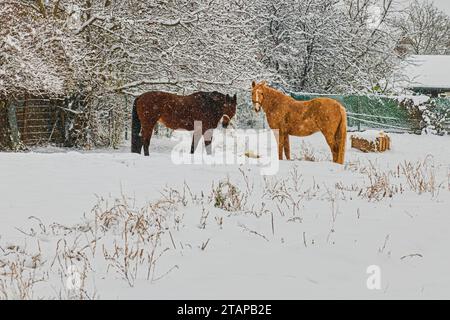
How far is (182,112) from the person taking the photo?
40.5ft

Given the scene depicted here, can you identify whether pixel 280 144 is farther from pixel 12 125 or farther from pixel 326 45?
pixel 326 45

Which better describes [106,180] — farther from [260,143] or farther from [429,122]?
[429,122]

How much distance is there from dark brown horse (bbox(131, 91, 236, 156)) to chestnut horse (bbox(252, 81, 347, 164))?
1359 millimetres

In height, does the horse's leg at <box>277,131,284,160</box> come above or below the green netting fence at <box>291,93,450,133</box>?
below

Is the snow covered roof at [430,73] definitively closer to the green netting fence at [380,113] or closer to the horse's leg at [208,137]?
the green netting fence at [380,113]

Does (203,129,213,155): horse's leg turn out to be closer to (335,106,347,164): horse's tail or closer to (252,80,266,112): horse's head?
(252,80,266,112): horse's head

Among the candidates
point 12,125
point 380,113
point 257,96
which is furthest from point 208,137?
point 380,113

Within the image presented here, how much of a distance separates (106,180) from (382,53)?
25289 millimetres

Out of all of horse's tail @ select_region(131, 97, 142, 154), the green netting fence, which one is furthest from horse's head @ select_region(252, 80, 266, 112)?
the green netting fence

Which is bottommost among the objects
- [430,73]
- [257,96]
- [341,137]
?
[341,137]

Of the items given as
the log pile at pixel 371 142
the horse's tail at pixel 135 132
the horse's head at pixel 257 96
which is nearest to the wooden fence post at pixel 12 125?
the horse's tail at pixel 135 132

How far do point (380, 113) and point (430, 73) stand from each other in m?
11.2

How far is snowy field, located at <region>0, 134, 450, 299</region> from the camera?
3.64 metres

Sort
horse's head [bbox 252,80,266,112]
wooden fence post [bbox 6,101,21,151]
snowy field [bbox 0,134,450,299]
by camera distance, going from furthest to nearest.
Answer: wooden fence post [bbox 6,101,21,151] < horse's head [bbox 252,80,266,112] < snowy field [bbox 0,134,450,299]
